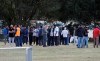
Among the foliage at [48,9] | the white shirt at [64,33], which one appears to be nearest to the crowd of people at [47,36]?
the white shirt at [64,33]

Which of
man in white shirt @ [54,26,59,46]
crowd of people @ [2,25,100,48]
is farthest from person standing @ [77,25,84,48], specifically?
man in white shirt @ [54,26,59,46]

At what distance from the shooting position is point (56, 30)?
2984 cm

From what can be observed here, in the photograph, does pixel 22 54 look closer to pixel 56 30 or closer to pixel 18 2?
pixel 56 30

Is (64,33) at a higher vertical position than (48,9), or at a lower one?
lower

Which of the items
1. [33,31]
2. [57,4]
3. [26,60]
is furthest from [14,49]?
[57,4]

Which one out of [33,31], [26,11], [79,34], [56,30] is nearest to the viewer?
[79,34]

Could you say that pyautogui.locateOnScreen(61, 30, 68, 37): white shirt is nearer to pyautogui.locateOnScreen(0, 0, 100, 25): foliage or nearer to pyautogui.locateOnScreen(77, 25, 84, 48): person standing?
pyautogui.locateOnScreen(77, 25, 84, 48): person standing

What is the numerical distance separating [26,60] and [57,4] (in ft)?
136

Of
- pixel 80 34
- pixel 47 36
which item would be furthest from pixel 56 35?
pixel 80 34

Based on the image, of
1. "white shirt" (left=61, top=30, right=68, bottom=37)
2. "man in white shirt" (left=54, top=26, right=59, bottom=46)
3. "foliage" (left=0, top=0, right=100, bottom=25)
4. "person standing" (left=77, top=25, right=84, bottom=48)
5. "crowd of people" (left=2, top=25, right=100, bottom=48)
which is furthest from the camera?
"foliage" (left=0, top=0, right=100, bottom=25)

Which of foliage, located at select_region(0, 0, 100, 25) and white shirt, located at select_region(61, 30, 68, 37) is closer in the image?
white shirt, located at select_region(61, 30, 68, 37)

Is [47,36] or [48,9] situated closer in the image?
[47,36]

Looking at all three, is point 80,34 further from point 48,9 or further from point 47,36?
point 48,9

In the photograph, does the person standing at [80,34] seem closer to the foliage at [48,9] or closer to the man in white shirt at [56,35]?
the man in white shirt at [56,35]
